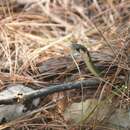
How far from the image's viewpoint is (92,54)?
6.08 feet

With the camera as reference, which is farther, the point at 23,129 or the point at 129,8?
the point at 129,8

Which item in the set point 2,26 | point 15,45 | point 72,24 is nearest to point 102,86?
point 15,45

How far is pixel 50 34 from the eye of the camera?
7.80 ft

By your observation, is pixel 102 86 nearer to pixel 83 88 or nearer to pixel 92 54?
pixel 83 88

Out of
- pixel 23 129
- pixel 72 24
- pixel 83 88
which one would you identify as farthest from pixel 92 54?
pixel 72 24

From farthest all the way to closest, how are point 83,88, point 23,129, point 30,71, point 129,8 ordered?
1. point 129,8
2. point 30,71
3. point 83,88
4. point 23,129

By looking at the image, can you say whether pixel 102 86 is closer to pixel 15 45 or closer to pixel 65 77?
pixel 65 77

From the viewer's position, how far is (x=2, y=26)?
7.02 feet

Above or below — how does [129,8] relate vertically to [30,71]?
above

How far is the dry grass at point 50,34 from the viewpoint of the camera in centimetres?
175

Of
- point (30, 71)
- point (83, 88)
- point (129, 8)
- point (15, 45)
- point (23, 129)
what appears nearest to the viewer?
point (23, 129)

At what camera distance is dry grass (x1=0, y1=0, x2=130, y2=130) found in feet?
5.73

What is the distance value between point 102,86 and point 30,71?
37cm

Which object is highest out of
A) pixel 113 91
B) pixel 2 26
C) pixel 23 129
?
pixel 2 26
